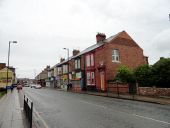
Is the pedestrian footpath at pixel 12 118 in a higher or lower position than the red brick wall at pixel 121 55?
lower

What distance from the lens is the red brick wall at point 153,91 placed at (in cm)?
2238

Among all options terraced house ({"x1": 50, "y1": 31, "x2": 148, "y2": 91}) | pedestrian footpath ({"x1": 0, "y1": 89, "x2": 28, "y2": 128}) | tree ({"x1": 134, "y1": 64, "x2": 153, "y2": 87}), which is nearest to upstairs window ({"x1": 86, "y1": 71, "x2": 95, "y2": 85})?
terraced house ({"x1": 50, "y1": 31, "x2": 148, "y2": 91})

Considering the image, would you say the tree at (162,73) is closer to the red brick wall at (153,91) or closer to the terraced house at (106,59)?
the red brick wall at (153,91)

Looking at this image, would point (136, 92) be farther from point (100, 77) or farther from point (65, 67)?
point (65, 67)

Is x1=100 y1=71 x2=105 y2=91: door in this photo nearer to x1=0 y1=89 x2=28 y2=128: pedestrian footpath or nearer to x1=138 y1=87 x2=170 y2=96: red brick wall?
x1=138 y1=87 x2=170 y2=96: red brick wall

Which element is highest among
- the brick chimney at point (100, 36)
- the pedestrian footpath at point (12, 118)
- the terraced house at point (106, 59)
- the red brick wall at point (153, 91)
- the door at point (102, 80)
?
the brick chimney at point (100, 36)

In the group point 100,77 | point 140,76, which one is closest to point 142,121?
point 140,76

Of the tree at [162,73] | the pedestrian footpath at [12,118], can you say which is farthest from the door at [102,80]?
the pedestrian footpath at [12,118]

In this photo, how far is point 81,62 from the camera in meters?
46.3

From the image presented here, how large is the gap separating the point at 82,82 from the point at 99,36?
9.74m

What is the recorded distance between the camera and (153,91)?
24000 mm

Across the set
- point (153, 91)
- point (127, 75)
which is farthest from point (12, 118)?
point (127, 75)

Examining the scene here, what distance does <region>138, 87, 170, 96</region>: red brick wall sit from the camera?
22384mm

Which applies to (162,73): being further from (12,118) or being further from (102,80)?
(12,118)
